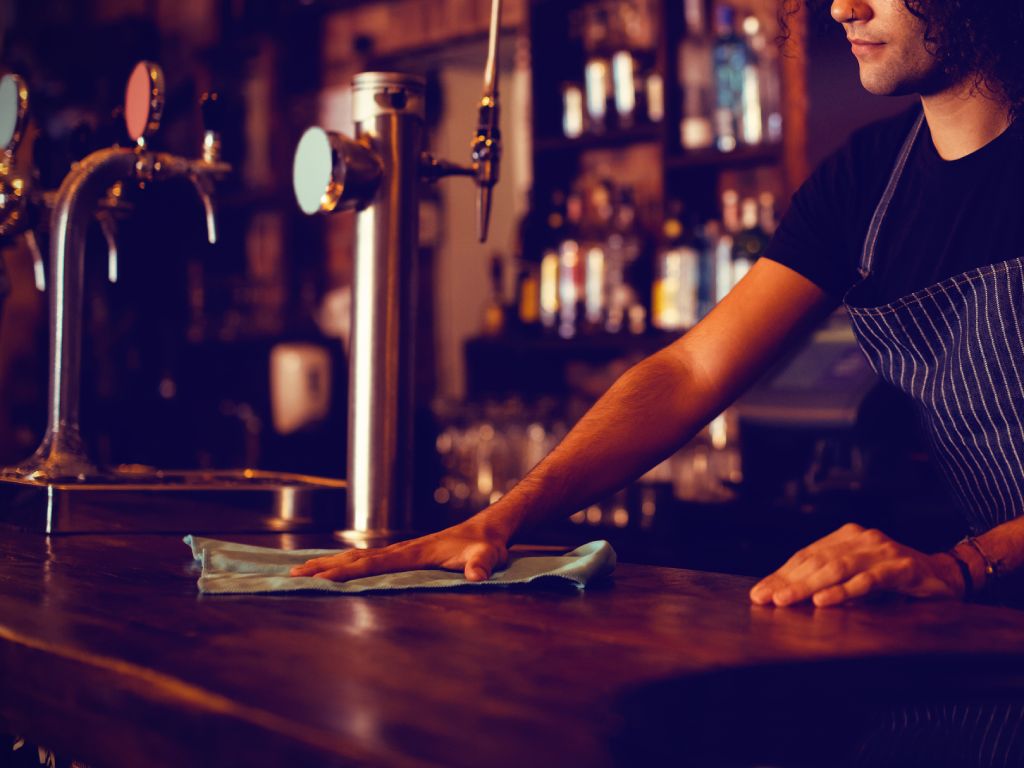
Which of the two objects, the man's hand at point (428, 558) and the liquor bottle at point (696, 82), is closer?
the man's hand at point (428, 558)

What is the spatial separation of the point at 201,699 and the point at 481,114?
1004 mm

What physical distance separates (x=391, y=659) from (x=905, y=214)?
1166 millimetres

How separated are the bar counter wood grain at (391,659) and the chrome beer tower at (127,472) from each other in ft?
1.32

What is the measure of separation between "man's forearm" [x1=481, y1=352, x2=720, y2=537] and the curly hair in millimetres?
516

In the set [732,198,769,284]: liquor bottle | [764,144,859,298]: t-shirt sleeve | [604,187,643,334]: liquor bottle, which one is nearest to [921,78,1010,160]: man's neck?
[764,144,859,298]: t-shirt sleeve

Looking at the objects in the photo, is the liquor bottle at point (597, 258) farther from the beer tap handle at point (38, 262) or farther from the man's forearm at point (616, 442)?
the man's forearm at point (616, 442)

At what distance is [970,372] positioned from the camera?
155cm

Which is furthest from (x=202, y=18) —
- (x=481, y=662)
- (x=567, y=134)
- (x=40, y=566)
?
(x=481, y=662)

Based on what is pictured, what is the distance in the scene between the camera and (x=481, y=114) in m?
1.51

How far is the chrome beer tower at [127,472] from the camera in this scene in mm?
1505

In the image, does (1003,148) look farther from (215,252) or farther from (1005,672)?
(215,252)

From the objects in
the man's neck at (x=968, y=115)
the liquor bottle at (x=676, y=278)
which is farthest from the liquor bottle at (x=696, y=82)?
the man's neck at (x=968, y=115)

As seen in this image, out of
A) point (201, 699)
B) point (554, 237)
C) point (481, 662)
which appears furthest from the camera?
point (554, 237)

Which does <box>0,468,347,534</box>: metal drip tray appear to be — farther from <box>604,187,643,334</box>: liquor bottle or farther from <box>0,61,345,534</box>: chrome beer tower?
<box>604,187,643,334</box>: liquor bottle
